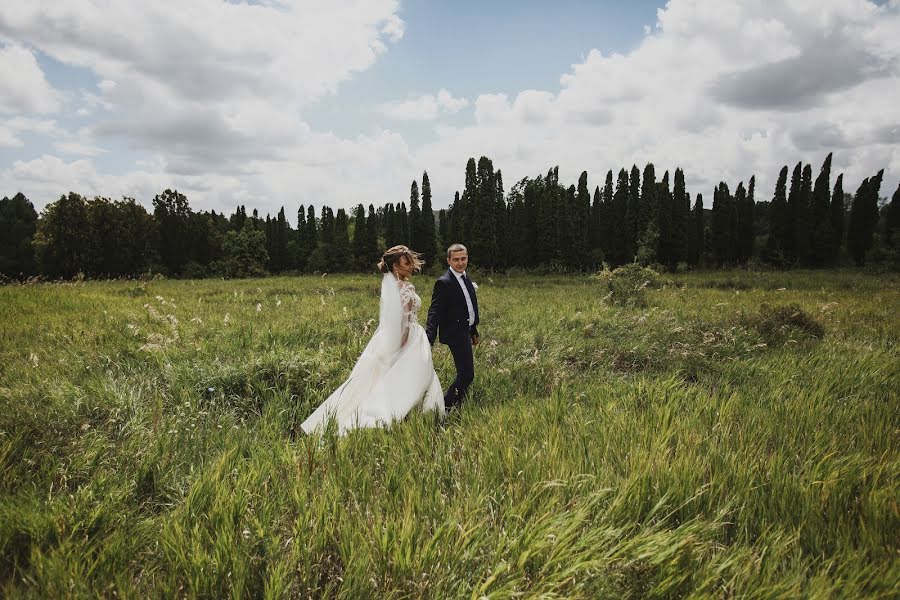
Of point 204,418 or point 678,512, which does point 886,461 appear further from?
point 204,418

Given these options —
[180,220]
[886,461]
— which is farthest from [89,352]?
[180,220]

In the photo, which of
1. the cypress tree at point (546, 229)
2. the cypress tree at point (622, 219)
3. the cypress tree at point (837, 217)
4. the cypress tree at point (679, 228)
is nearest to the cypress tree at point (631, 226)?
the cypress tree at point (622, 219)

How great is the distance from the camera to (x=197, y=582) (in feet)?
6.30

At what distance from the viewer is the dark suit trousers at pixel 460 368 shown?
520 centimetres

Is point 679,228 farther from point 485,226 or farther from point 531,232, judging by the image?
point 485,226

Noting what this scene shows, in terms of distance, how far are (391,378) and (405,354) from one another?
33 centimetres

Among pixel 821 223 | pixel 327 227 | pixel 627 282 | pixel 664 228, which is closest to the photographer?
pixel 627 282

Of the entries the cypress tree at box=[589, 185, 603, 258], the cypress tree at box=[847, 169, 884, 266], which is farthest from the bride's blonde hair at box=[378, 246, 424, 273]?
the cypress tree at box=[847, 169, 884, 266]

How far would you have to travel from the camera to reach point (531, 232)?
48875mm

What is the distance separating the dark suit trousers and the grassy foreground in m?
0.31

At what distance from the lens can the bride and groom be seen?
4.67 m

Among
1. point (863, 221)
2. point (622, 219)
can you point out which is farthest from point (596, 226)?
point (863, 221)

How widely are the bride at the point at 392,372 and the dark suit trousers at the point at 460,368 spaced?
13.6 inches

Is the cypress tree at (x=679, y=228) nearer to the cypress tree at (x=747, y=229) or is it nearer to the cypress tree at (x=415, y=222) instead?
the cypress tree at (x=747, y=229)
